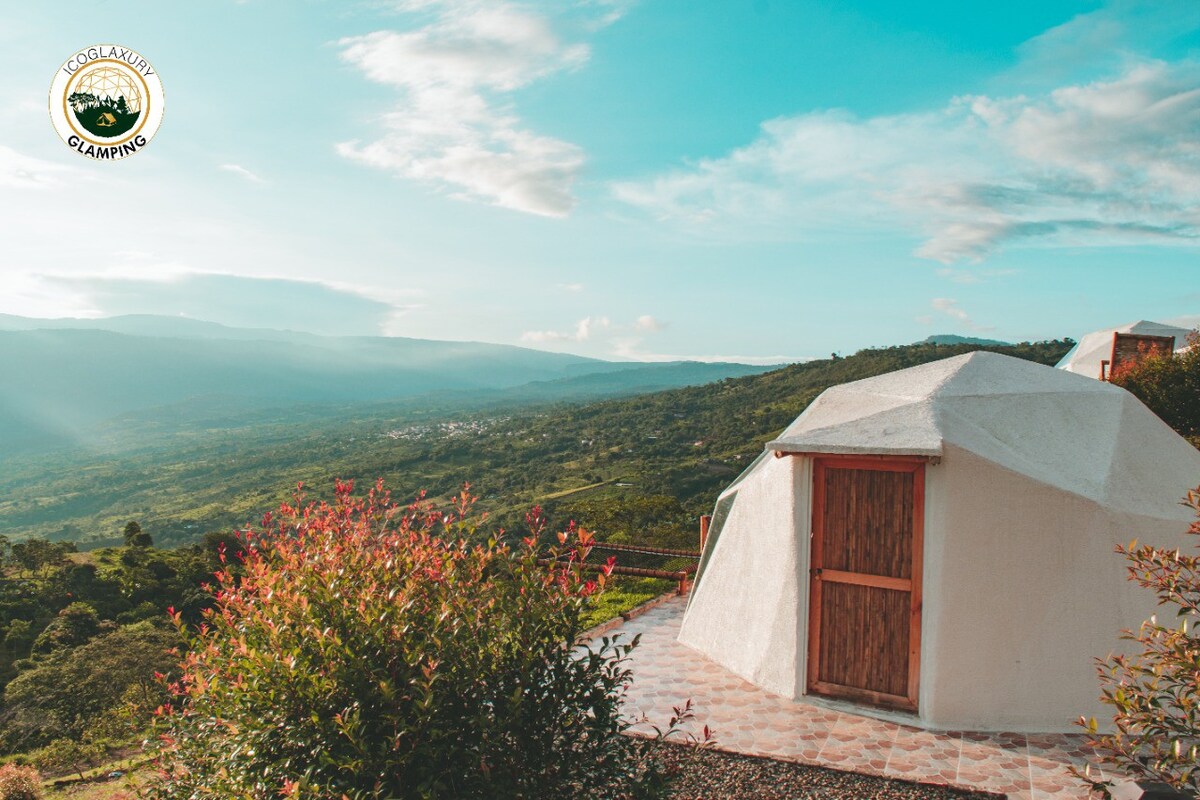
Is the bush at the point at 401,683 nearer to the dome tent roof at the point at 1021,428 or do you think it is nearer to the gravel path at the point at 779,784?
the gravel path at the point at 779,784

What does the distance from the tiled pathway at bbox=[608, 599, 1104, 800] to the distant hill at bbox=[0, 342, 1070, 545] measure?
24.7 feet

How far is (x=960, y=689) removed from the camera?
623 centimetres

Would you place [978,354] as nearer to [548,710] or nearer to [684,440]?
[548,710]

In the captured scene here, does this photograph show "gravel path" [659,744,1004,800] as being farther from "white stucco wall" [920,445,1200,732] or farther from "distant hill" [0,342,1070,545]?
"distant hill" [0,342,1070,545]

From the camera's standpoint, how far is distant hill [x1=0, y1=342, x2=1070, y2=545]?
38.8 metres

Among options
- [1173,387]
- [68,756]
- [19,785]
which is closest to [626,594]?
[68,756]

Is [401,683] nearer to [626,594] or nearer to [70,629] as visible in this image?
[626,594]

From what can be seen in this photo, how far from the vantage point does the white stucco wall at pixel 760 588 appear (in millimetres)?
7004

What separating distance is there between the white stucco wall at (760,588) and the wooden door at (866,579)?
0.17 m

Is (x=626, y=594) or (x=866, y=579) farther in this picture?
(x=626, y=594)

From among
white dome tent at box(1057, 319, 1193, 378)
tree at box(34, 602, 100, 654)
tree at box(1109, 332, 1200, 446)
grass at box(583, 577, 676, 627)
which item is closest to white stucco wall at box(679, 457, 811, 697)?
grass at box(583, 577, 676, 627)

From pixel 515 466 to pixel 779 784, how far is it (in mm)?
53267

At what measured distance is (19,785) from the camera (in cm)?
578

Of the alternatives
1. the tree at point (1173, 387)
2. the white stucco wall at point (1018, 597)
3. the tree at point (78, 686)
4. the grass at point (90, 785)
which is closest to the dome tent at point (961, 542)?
the white stucco wall at point (1018, 597)
